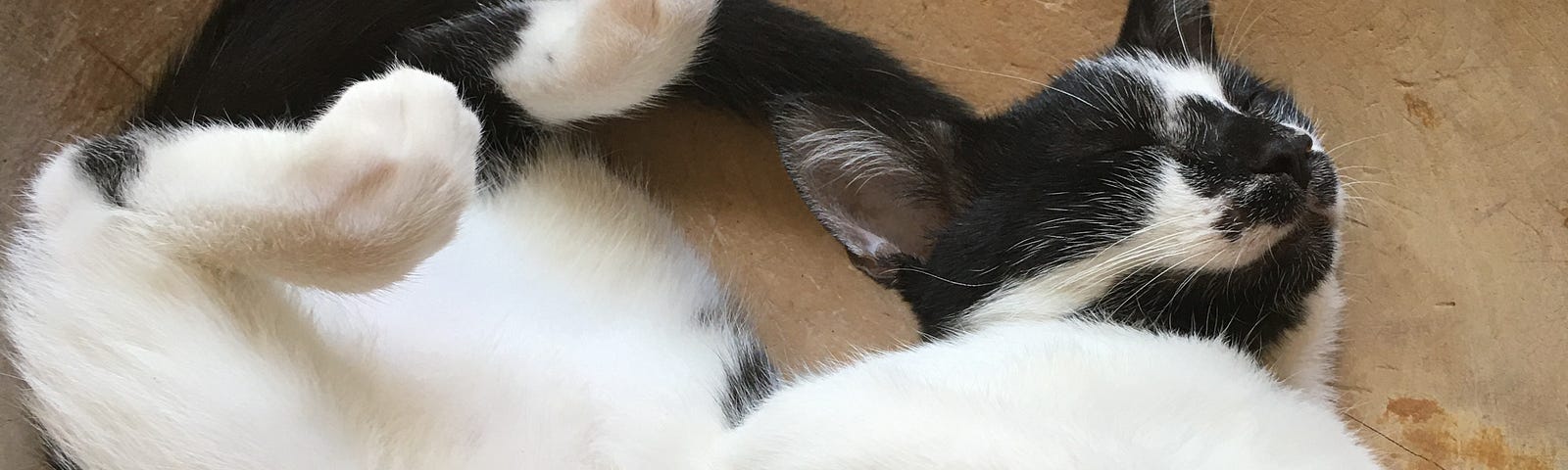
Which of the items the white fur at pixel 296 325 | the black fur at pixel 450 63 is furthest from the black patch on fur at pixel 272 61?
the white fur at pixel 296 325

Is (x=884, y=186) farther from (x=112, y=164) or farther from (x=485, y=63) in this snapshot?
(x=112, y=164)

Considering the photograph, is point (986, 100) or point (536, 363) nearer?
point (536, 363)

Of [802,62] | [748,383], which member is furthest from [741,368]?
[802,62]

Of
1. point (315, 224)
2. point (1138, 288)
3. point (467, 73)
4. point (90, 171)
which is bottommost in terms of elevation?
point (90, 171)

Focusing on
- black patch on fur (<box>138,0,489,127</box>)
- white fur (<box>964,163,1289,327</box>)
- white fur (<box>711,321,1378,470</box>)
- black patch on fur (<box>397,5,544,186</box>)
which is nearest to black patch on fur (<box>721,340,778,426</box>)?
white fur (<box>711,321,1378,470</box>)

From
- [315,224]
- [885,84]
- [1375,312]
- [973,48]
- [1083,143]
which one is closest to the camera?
[315,224]

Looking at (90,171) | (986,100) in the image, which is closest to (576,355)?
(90,171)

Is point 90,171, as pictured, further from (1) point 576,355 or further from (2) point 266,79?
(1) point 576,355
